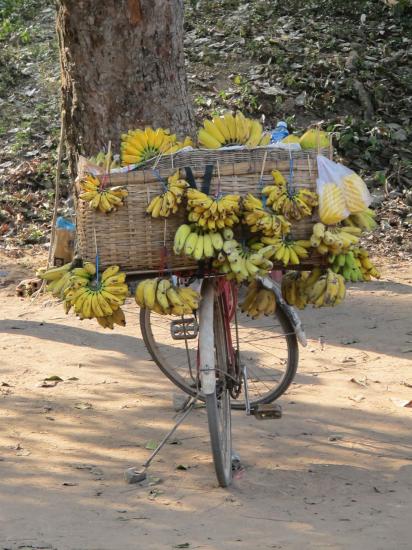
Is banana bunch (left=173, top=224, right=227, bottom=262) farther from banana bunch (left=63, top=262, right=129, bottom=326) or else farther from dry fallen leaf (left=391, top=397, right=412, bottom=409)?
dry fallen leaf (left=391, top=397, right=412, bottom=409)

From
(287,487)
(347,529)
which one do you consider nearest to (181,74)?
(287,487)

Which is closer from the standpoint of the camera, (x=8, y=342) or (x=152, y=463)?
(x=152, y=463)

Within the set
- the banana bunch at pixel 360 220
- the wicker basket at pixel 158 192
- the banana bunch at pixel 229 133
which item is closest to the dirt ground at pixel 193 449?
the wicker basket at pixel 158 192

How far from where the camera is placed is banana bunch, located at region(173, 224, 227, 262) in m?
4.30

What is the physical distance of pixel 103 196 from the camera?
434 cm

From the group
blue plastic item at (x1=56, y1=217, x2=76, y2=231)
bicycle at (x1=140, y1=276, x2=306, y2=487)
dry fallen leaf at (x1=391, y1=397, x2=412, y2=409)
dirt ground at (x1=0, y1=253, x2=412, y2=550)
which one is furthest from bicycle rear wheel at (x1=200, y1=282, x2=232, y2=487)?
blue plastic item at (x1=56, y1=217, x2=76, y2=231)

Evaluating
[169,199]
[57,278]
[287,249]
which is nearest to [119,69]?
[57,278]

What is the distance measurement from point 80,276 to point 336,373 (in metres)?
2.42

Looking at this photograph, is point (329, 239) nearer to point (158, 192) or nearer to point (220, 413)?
point (158, 192)

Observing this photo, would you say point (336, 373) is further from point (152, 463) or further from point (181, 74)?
point (181, 74)

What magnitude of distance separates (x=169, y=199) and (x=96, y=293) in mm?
555

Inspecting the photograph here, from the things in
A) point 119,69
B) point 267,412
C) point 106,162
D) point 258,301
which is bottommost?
point 267,412

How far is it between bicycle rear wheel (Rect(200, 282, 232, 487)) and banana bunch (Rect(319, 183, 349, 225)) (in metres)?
0.73

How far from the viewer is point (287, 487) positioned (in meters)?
4.56
